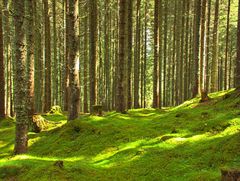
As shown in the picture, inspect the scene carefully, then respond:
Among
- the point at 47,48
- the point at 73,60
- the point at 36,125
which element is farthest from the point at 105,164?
the point at 47,48

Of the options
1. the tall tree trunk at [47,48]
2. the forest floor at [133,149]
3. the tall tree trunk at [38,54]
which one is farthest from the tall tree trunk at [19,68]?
the tall tree trunk at [47,48]

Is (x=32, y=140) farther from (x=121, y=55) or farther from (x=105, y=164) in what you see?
(x=121, y=55)

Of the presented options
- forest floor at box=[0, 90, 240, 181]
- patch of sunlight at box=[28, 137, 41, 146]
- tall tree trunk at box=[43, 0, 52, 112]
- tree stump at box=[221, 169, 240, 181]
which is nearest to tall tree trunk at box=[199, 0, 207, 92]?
forest floor at box=[0, 90, 240, 181]

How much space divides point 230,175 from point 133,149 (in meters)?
5.18

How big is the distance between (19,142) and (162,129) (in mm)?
5854

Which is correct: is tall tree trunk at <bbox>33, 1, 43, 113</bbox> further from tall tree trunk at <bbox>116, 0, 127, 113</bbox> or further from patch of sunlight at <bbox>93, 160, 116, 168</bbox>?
patch of sunlight at <bbox>93, 160, 116, 168</bbox>

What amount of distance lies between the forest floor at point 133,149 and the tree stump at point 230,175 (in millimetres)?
1554

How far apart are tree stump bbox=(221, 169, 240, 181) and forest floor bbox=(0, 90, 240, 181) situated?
5.10 feet

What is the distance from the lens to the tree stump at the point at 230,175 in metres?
5.43

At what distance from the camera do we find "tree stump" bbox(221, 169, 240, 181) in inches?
214

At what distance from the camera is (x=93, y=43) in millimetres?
20234

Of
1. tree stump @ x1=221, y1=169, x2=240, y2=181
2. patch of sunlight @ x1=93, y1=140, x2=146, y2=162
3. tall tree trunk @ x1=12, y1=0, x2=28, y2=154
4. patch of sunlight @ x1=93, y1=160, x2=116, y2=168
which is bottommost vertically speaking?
patch of sunlight @ x1=93, y1=160, x2=116, y2=168

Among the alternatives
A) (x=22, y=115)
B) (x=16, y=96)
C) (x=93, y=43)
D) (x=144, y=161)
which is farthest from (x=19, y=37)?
(x=93, y=43)

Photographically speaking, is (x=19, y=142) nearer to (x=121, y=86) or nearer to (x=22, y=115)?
(x=22, y=115)
